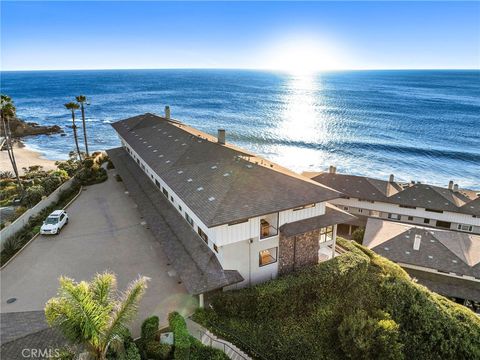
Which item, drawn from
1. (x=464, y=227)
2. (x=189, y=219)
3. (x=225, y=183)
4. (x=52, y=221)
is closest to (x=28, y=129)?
(x=52, y=221)

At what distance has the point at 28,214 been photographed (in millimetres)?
28125

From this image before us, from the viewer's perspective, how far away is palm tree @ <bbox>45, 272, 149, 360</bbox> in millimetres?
12016

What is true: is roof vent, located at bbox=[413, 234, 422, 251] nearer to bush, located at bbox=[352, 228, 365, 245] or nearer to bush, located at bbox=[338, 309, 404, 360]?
bush, located at bbox=[352, 228, 365, 245]

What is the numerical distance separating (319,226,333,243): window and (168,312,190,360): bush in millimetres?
11505

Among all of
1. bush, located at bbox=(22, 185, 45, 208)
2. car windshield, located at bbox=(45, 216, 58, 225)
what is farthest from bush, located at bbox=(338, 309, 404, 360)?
bush, located at bbox=(22, 185, 45, 208)

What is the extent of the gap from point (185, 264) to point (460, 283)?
2657cm

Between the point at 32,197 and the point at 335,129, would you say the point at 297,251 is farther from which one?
the point at 335,129

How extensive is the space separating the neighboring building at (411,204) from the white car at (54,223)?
31542 millimetres

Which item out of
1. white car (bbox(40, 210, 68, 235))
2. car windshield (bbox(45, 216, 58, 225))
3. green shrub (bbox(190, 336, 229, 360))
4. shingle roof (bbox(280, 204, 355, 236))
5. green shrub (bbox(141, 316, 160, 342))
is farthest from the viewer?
car windshield (bbox(45, 216, 58, 225))

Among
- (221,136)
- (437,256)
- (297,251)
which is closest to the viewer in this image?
(297,251)

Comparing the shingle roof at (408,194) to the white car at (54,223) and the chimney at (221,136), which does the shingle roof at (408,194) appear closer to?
the chimney at (221,136)

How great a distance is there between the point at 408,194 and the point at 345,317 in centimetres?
2831

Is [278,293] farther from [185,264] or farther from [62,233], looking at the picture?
[62,233]

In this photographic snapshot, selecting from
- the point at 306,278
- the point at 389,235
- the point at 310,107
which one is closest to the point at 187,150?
the point at 306,278
